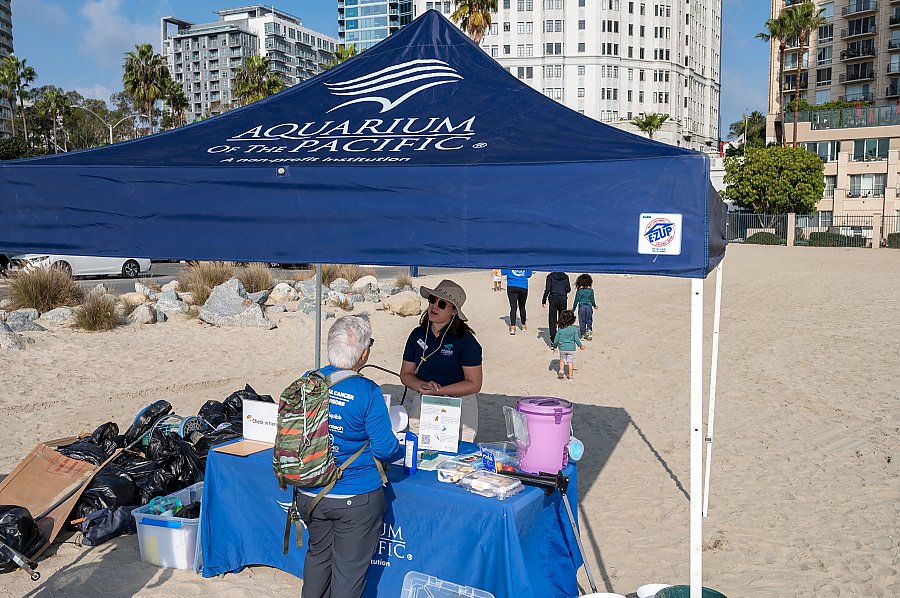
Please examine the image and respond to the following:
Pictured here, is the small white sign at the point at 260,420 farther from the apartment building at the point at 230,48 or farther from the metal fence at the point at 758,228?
the apartment building at the point at 230,48

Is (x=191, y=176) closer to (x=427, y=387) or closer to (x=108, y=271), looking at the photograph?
(x=427, y=387)

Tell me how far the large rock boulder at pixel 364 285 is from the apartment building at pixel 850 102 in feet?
137

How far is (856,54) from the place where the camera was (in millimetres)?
73688

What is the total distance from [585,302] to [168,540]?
31.3 ft

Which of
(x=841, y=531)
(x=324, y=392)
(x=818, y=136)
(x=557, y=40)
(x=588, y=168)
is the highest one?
(x=557, y=40)

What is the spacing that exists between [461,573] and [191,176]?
2.55 meters

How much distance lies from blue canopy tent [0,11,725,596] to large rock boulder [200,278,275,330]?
32.6 ft

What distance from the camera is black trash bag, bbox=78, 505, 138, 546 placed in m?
5.02

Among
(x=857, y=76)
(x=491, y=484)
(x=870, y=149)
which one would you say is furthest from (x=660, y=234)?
(x=857, y=76)

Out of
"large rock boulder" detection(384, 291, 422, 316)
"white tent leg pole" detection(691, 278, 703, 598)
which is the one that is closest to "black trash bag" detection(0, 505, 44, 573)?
"white tent leg pole" detection(691, 278, 703, 598)

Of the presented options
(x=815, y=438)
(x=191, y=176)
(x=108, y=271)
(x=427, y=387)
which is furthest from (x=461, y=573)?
(x=108, y=271)

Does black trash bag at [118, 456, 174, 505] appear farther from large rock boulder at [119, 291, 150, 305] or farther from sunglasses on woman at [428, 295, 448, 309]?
large rock boulder at [119, 291, 150, 305]

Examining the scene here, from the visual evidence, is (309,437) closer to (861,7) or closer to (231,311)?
(231,311)

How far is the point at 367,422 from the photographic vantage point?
354 centimetres
